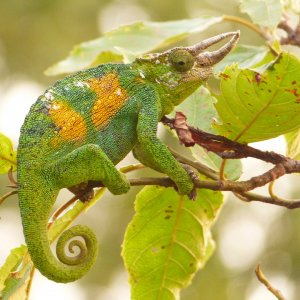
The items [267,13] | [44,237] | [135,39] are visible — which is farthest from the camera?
[135,39]

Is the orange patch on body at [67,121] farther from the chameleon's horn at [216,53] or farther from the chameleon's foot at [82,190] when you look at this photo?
the chameleon's horn at [216,53]

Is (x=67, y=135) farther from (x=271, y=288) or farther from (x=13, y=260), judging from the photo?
(x=271, y=288)

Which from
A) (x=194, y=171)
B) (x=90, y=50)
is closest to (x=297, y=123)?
(x=194, y=171)

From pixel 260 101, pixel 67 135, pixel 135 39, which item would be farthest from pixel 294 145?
pixel 135 39

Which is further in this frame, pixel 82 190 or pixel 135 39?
pixel 135 39

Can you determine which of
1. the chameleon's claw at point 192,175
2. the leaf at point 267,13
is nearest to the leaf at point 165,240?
the chameleon's claw at point 192,175

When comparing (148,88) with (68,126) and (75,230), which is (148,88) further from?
(75,230)
